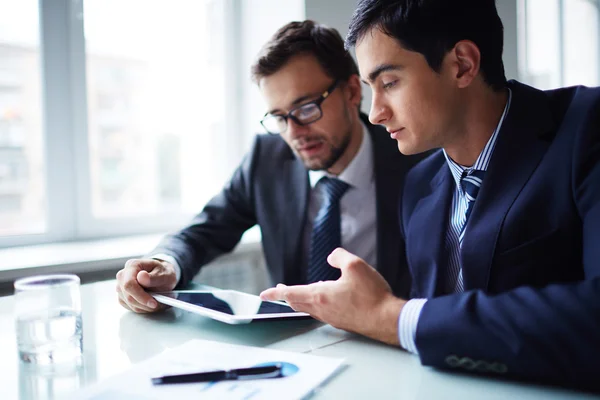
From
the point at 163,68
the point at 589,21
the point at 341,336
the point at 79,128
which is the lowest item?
the point at 341,336

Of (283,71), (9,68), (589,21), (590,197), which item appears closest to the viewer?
(590,197)

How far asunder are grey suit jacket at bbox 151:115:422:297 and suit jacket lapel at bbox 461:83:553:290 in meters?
0.52

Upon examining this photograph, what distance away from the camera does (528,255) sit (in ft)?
3.28

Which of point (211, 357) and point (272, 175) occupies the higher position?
point (272, 175)

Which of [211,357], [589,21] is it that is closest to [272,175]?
[211,357]

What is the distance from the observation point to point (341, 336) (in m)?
0.92

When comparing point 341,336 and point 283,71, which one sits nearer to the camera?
point 341,336

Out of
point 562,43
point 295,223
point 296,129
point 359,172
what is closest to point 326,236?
point 295,223

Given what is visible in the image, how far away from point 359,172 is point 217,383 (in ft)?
3.52

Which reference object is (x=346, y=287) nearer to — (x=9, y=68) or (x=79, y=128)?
(x=79, y=128)

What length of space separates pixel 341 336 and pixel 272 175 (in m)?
0.94

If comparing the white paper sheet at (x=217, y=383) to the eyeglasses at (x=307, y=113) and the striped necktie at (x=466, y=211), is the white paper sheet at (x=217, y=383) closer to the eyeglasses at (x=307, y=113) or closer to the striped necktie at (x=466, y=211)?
the striped necktie at (x=466, y=211)

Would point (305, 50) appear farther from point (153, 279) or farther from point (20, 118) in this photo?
point (20, 118)

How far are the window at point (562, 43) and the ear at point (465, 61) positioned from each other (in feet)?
10.7
